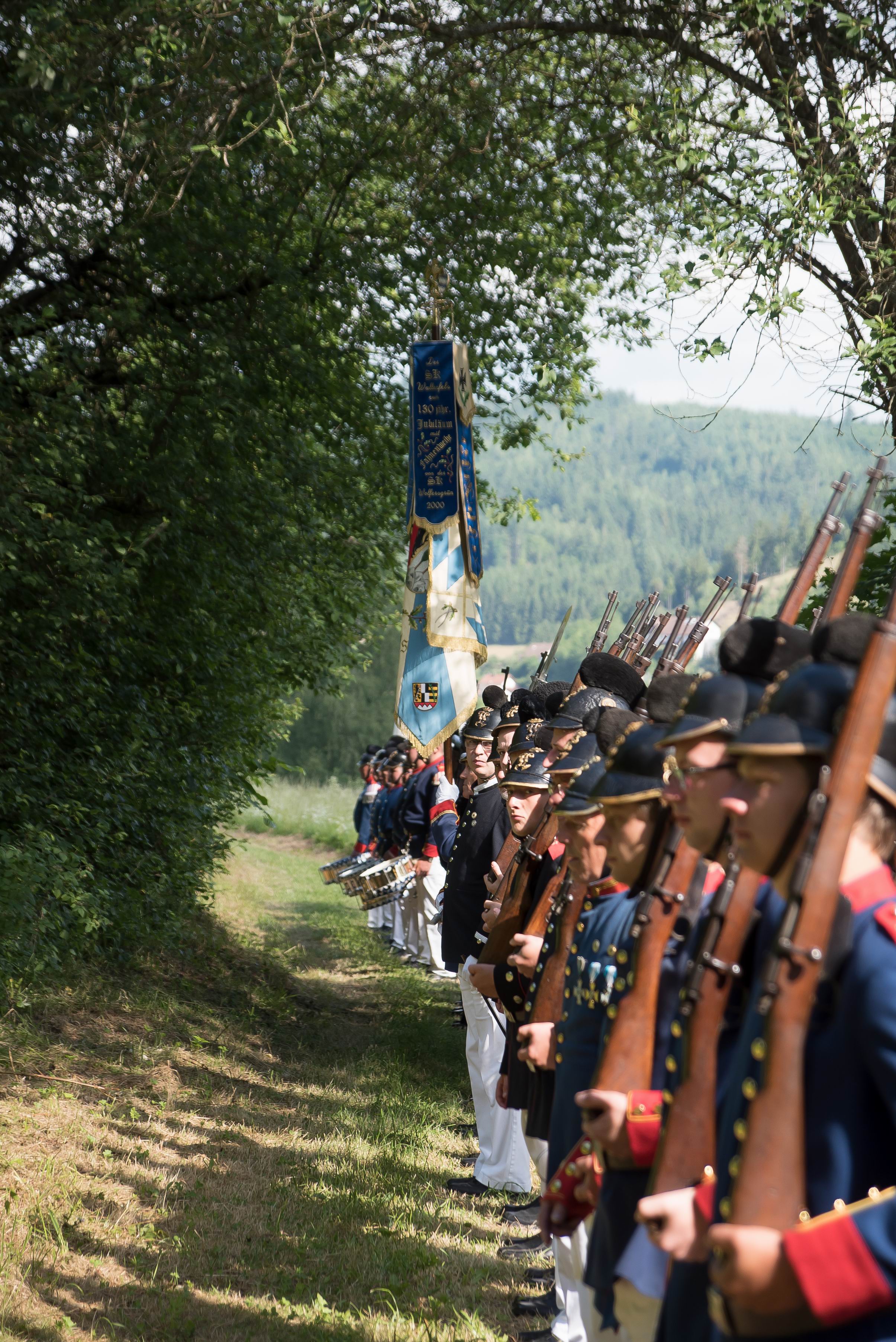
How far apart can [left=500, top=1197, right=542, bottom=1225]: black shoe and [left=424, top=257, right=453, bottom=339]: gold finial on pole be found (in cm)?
669

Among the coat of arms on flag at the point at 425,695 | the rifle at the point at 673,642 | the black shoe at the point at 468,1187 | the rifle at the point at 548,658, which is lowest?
the black shoe at the point at 468,1187

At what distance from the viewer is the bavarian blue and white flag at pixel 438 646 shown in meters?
9.11

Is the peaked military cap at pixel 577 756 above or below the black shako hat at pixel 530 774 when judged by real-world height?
above

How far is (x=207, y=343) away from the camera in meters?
9.50

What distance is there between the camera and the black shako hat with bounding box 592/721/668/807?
2771mm

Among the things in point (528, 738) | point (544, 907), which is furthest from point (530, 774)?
point (544, 907)

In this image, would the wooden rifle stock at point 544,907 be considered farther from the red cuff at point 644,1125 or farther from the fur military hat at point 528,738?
the red cuff at point 644,1125

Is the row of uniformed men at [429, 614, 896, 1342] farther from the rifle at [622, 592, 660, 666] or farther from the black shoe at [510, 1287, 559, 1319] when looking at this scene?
the rifle at [622, 592, 660, 666]

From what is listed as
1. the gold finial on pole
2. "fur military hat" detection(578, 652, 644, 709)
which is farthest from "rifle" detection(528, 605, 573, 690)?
the gold finial on pole

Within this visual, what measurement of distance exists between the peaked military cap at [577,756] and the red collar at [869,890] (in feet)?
5.76

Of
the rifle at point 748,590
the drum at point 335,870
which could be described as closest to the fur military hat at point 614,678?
the rifle at point 748,590

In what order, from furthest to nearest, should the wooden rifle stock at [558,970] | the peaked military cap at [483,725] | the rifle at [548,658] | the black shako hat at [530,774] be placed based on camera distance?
the peaked military cap at [483,725], the rifle at [548,658], the black shako hat at [530,774], the wooden rifle stock at [558,970]

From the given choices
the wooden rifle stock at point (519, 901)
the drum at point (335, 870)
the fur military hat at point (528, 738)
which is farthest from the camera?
the drum at point (335, 870)

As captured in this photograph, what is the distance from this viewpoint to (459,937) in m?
7.21
